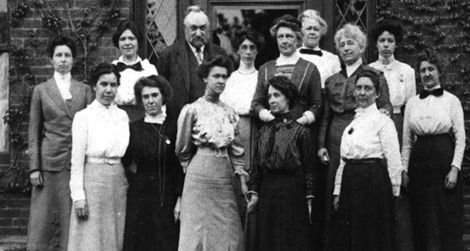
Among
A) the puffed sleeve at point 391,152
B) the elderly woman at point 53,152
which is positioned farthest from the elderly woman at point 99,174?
the puffed sleeve at point 391,152

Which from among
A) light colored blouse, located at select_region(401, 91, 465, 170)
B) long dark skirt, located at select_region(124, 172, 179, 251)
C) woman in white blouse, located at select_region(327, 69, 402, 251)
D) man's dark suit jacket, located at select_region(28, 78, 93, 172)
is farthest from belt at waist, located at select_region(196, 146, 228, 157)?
light colored blouse, located at select_region(401, 91, 465, 170)

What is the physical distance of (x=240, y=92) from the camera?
24.1 feet

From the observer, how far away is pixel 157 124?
21.6ft

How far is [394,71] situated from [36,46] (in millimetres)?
3432

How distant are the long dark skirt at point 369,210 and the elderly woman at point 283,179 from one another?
31cm

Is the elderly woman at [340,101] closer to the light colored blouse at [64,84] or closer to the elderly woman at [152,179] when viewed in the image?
the elderly woman at [152,179]

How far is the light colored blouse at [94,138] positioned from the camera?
6.44 metres

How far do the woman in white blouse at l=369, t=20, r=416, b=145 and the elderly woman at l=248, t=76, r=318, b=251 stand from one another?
1.18 metres

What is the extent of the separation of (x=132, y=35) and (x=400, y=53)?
8.78 feet

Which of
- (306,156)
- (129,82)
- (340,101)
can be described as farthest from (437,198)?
(129,82)

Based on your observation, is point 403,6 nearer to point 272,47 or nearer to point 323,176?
point 272,47

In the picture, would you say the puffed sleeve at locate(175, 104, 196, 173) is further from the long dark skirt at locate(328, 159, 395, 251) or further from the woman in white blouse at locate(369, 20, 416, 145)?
the woman in white blouse at locate(369, 20, 416, 145)

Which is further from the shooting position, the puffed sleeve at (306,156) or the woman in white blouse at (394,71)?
the woman in white blouse at (394,71)

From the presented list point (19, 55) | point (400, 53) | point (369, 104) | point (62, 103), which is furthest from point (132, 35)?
point (400, 53)
